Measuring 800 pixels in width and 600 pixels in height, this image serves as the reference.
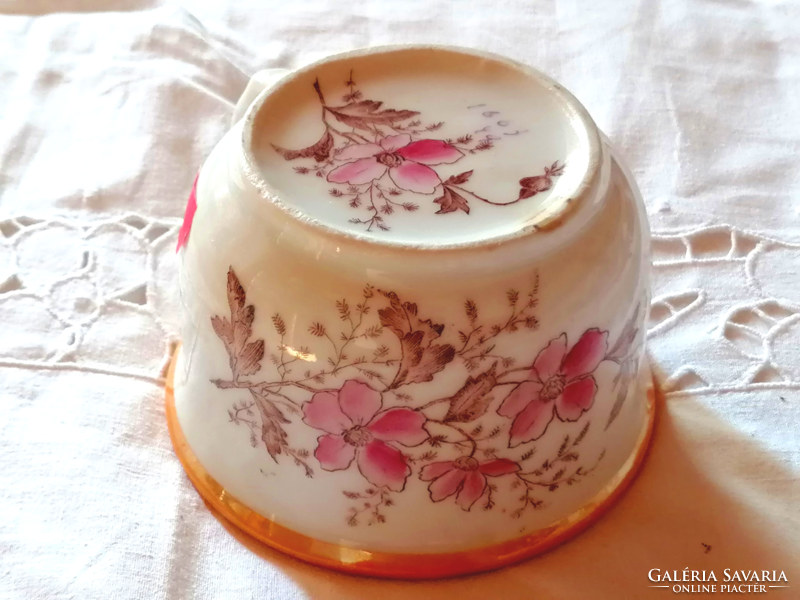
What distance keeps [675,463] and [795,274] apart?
27 cm

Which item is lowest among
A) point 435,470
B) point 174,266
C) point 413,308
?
point 174,266

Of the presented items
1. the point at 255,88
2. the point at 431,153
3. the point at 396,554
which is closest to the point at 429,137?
the point at 431,153

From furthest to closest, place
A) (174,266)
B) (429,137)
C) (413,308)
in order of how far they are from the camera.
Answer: (174,266), (429,137), (413,308)

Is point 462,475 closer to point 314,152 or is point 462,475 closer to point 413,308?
point 413,308

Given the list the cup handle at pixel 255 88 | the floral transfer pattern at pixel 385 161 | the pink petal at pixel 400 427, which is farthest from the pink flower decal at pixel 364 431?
the cup handle at pixel 255 88

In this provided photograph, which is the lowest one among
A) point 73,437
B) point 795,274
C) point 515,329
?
point 73,437

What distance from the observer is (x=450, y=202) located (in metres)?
0.50

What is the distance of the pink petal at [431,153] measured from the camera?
0.53 m

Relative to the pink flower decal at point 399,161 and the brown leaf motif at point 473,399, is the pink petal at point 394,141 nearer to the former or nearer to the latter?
the pink flower decal at point 399,161

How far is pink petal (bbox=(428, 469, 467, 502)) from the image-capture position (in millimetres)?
500

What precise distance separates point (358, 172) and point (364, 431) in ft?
0.55

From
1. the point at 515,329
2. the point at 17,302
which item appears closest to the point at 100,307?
the point at 17,302

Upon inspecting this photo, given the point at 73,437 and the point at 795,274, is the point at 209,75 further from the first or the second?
the point at 795,274

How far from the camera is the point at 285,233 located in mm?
472
